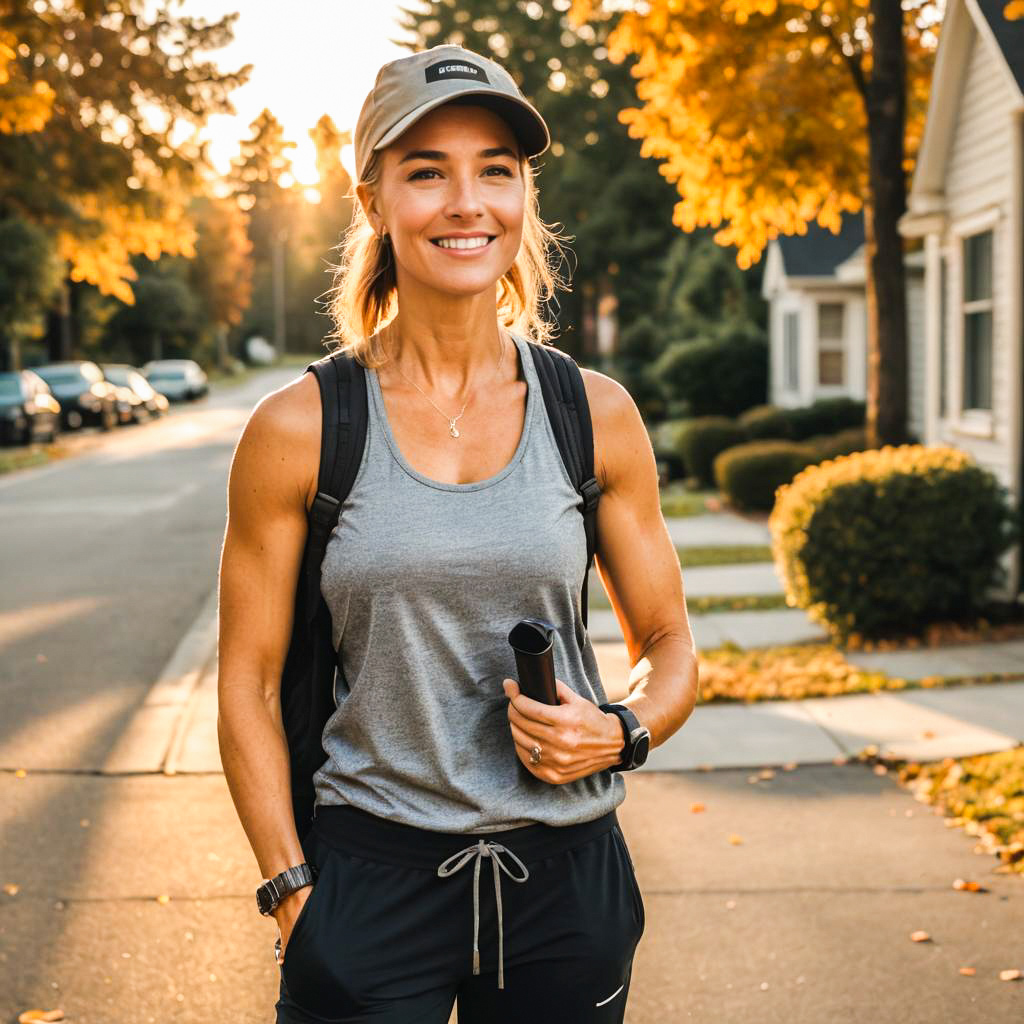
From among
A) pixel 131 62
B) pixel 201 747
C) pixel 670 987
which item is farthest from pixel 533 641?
pixel 131 62

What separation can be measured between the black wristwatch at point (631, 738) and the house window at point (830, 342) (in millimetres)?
24677

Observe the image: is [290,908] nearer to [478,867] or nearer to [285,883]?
[285,883]

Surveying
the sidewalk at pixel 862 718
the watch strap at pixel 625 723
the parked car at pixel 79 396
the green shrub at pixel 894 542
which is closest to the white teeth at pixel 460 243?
the watch strap at pixel 625 723

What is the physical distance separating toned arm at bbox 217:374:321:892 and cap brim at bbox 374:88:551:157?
0.41 metres

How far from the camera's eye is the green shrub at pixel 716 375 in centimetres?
2748

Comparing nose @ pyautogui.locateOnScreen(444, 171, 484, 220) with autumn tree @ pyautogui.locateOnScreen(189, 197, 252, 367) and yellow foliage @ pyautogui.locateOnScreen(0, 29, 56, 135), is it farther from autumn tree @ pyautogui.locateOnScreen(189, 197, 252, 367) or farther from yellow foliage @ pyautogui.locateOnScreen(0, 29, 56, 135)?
autumn tree @ pyautogui.locateOnScreen(189, 197, 252, 367)

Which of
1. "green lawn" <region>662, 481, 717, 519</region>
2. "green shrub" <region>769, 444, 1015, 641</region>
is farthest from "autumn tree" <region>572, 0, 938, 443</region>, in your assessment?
"green lawn" <region>662, 481, 717, 519</region>

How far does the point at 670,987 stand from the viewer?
4375 mm

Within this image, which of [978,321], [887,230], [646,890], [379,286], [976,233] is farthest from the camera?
[887,230]

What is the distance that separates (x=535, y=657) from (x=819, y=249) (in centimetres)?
2651

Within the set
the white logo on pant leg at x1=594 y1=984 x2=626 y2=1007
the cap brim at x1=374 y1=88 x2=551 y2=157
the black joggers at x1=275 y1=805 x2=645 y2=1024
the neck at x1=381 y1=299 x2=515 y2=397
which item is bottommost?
the white logo on pant leg at x1=594 y1=984 x2=626 y2=1007

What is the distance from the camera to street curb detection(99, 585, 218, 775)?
7.02 m

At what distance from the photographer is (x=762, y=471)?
18.6m

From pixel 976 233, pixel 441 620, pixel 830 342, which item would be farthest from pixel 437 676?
pixel 830 342
